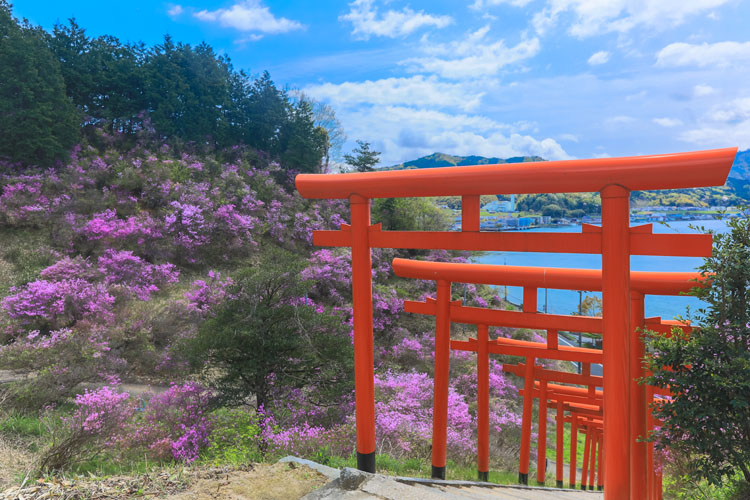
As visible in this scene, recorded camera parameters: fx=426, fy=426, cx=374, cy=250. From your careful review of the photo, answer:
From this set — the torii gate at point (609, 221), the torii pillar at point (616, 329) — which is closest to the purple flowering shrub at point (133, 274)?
the torii gate at point (609, 221)

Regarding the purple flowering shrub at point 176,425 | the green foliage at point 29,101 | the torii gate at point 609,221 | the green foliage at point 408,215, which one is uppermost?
the green foliage at point 29,101

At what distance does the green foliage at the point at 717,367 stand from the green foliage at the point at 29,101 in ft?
62.4

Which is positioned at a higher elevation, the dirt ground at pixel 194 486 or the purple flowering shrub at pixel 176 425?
the dirt ground at pixel 194 486

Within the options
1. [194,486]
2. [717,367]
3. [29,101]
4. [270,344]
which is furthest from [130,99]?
[717,367]

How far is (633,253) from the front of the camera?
2.43m

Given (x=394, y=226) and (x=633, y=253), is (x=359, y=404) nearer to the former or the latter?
(x=633, y=253)

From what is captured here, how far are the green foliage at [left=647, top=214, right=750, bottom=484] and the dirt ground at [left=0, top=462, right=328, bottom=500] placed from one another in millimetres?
2278

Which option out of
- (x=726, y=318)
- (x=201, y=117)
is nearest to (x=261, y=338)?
(x=726, y=318)

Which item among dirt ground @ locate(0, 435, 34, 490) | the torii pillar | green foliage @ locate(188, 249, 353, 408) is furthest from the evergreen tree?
the torii pillar

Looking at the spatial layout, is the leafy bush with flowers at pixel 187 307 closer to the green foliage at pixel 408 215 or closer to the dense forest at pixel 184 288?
the dense forest at pixel 184 288

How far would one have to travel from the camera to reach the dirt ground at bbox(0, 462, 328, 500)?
2.72 meters

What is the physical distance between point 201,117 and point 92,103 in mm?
4639

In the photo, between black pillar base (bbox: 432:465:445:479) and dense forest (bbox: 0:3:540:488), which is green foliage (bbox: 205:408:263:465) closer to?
dense forest (bbox: 0:3:540:488)

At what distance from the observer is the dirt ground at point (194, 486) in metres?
2.72
